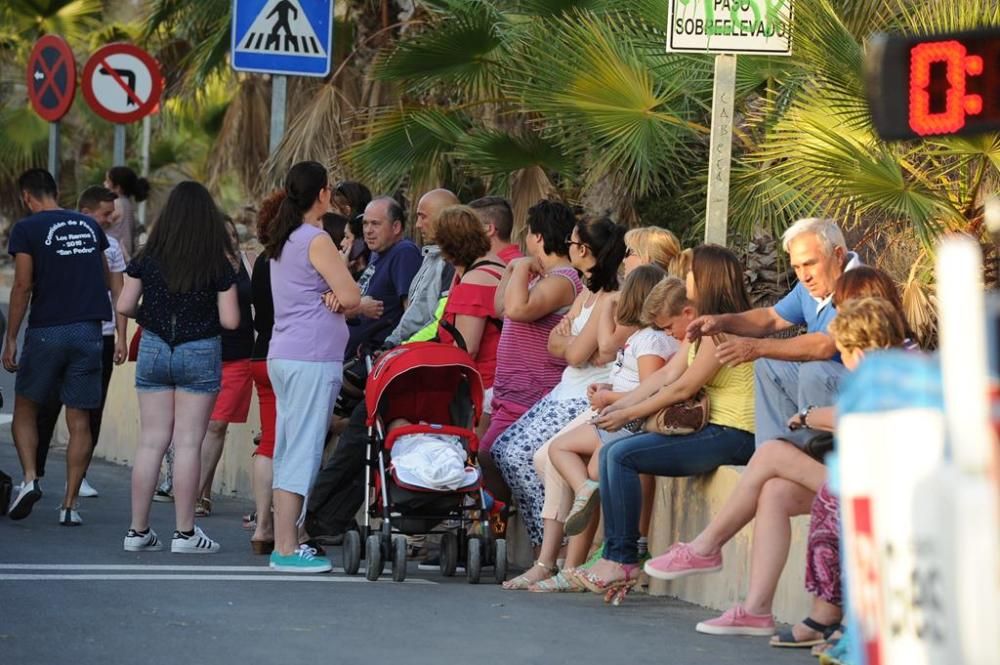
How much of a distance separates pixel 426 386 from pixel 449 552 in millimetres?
800

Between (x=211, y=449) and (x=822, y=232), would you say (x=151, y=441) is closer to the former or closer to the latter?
(x=211, y=449)

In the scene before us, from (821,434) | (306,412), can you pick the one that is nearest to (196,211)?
(306,412)

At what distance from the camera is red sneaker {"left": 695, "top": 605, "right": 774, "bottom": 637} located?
7609mm

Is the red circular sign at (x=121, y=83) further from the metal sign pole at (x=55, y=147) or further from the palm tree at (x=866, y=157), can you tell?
the palm tree at (x=866, y=157)

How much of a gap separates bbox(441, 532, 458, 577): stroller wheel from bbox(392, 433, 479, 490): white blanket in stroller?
0.33m

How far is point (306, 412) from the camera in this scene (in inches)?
369

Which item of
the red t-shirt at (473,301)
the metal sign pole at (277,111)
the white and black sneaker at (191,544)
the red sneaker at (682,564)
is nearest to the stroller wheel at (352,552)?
the white and black sneaker at (191,544)

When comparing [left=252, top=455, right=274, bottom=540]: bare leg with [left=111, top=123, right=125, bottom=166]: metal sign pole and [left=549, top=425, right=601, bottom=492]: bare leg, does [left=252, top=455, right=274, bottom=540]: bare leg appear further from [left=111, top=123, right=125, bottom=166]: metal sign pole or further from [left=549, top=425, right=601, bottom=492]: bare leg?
[left=111, top=123, right=125, bottom=166]: metal sign pole

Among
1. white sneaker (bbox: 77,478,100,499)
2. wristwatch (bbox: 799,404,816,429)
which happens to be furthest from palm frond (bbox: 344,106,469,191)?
wristwatch (bbox: 799,404,816,429)

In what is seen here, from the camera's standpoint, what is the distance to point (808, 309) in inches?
331

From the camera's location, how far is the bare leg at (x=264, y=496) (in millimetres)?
9953

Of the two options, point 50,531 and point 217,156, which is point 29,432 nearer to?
point 50,531

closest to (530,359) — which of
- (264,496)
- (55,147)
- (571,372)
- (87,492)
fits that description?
(571,372)

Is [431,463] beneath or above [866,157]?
beneath
